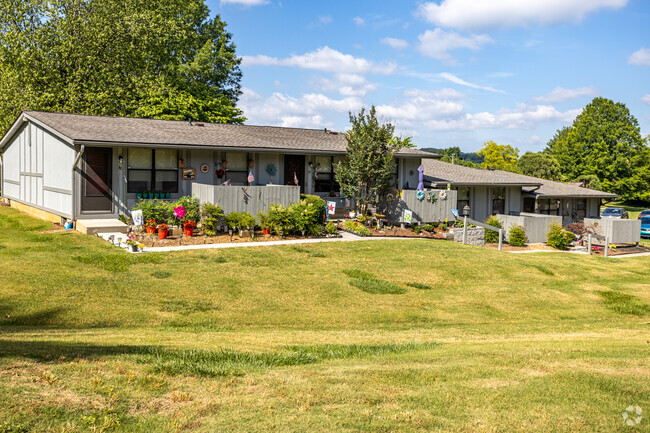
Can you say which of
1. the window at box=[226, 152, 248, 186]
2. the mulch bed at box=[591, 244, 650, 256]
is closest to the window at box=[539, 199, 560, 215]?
the mulch bed at box=[591, 244, 650, 256]

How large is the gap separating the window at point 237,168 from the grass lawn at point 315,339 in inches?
266

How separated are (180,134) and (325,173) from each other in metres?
7.22

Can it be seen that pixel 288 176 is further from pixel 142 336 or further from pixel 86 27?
pixel 86 27

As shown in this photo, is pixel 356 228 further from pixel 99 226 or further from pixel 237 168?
pixel 99 226

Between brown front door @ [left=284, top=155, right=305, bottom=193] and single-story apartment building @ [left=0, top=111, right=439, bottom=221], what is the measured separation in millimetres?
48

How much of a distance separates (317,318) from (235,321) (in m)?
1.87

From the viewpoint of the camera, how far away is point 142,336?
29.6 ft

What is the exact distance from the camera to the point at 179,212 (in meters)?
19.2

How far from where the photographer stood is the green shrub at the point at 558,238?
25.7m

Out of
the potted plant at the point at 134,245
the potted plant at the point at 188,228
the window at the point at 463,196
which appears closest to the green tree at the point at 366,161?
the window at the point at 463,196

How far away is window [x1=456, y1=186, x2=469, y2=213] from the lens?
28.9 metres

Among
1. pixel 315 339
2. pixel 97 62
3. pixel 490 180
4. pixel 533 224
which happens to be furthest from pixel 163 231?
pixel 97 62

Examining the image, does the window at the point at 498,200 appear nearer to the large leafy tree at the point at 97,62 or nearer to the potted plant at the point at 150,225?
the potted plant at the point at 150,225

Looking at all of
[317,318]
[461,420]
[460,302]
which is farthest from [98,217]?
[461,420]
